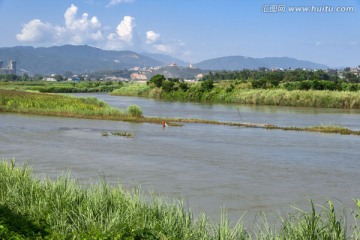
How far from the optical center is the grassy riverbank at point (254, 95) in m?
52.7

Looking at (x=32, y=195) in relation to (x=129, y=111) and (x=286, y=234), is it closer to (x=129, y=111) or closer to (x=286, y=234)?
(x=286, y=234)

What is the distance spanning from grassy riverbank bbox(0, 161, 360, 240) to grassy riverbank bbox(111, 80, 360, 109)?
157 feet

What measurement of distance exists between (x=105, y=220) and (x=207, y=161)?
426 inches

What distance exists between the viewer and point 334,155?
63.9ft

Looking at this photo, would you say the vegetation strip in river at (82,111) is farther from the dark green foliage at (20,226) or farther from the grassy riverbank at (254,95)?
the grassy riverbank at (254,95)

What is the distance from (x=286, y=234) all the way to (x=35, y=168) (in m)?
9.87

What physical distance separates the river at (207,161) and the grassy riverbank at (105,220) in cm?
220

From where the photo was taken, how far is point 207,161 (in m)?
17.0

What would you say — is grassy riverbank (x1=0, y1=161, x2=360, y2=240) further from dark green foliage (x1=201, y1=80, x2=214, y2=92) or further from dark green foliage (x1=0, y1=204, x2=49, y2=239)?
dark green foliage (x1=201, y1=80, x2=214, y2=92)

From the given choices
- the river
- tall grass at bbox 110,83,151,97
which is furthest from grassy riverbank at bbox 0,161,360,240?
tall grass at bbox 110,83,151,97

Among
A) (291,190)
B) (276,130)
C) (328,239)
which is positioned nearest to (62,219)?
(328,239)

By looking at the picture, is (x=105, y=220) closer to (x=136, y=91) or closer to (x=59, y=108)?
(x=59, y=108)

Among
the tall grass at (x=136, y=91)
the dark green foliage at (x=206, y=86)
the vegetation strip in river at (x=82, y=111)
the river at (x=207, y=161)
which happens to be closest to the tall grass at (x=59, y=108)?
the vegetation strip in river at (x=82, y=111)

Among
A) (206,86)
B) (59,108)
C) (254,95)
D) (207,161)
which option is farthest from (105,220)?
(206,86)
